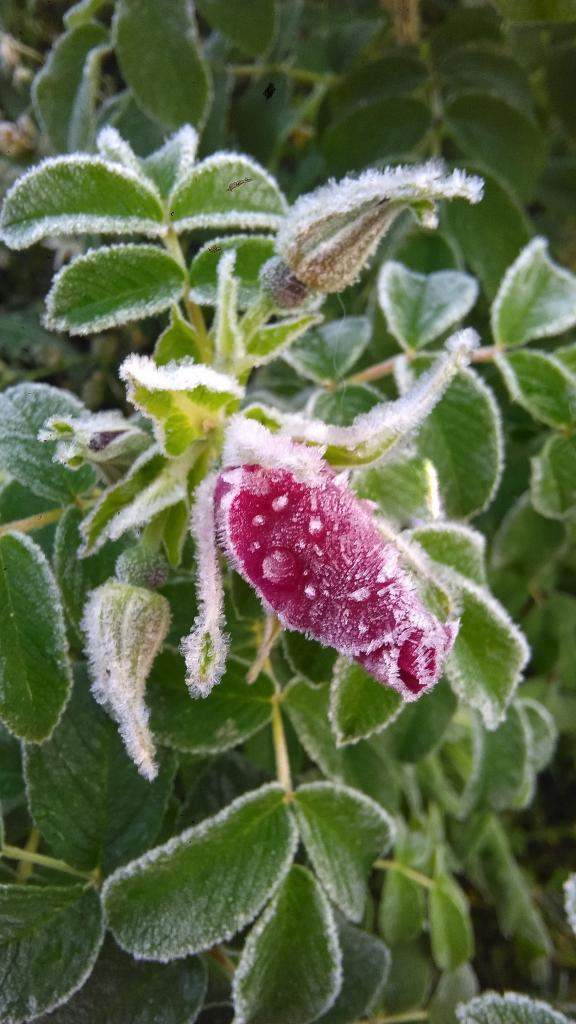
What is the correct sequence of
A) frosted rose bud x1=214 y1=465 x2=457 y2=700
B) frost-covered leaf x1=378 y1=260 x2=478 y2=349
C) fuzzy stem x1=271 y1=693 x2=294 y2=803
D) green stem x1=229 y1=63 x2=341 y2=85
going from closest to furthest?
frosted rose bud x1=214 y1=465 x2=457 y2=700 → fuzzy stem x1=271 y1=693 x2=294 y2=803 → frost-covered leaf x1=378 y1=260 x2=478 y2=349 → green stem x1=229 y1=63 x2=341 y2=85

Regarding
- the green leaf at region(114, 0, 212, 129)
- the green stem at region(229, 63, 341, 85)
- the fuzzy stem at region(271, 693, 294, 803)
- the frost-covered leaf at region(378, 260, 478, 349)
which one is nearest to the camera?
the fuzzy stem at region(271, 693, 294, 803)

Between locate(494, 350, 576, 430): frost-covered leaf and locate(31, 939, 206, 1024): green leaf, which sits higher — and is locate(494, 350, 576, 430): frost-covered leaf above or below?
above

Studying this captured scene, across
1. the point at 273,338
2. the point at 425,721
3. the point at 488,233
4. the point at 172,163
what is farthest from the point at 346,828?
the point at 488,233

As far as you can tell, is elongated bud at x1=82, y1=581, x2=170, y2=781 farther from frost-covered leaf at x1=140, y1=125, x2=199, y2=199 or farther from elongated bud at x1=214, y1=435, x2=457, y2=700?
frost-covered leaf at x1=140, y1=125, x2=199, y2=199

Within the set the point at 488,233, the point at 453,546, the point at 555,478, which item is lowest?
the point at 453,546

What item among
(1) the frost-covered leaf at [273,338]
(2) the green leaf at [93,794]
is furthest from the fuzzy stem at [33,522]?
(1) the frost-covered leaf at [273,338]

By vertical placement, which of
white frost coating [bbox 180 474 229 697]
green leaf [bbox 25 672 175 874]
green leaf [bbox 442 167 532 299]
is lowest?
green leaf [bbox 25 672 175 874]

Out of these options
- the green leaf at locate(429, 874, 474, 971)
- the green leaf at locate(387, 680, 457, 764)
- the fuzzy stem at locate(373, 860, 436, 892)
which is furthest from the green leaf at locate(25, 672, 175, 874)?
the green leaf at locate(429, 874, 474, 971)

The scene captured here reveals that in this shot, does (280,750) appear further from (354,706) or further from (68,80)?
(68,80)
